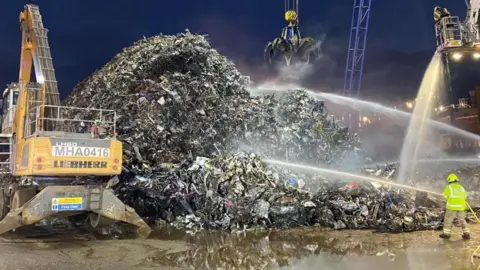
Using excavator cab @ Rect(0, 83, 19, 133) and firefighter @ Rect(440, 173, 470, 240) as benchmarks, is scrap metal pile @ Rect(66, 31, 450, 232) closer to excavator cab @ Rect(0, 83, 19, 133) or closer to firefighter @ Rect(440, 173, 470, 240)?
firefighter @ Rect(440, 173, 470, 240)

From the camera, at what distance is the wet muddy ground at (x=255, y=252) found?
5.73m

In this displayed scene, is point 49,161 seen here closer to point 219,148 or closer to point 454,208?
point 219,148

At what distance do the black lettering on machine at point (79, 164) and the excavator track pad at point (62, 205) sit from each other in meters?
0.41

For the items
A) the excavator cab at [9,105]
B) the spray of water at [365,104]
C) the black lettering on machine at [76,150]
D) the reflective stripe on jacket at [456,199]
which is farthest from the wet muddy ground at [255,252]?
the spray of water at [365,104]

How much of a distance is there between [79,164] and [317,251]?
14.6 feet

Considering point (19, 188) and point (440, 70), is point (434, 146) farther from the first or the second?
point (19, 188)

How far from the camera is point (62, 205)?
7.23 m

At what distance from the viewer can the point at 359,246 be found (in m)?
6.87

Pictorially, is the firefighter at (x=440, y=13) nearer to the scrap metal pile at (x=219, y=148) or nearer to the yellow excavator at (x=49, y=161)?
the scrap metal pile at (x=219, y=148)

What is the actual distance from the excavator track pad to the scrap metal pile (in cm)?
180

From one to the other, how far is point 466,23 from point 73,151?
41.0 feet

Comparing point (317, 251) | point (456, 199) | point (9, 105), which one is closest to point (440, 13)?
point (456, 199)

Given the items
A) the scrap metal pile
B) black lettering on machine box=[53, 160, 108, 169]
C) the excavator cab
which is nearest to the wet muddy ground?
the scrap metal pile

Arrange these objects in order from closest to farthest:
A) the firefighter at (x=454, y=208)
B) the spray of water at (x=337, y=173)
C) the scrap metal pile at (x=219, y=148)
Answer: the firefighter at (x=454, y=208)
the scrap metal pile at (x=219, y=148)
the spray of water at (x=337, y=173)
